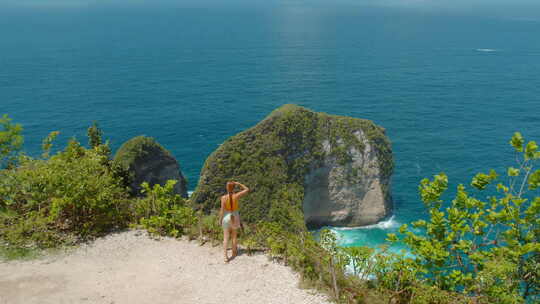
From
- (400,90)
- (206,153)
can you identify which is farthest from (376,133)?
(400,90)

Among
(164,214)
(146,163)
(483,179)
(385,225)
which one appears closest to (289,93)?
(385,225)

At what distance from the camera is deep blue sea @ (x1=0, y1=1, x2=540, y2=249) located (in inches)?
2901

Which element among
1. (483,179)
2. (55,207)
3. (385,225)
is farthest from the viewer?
(385,225)

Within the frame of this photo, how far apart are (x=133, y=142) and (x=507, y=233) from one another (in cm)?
4575

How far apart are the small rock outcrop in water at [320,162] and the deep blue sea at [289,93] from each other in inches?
153

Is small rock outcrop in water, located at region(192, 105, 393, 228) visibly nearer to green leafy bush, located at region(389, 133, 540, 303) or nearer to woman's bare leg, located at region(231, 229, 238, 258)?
woman's bare leg, located at region(231, 229, 238, 258)

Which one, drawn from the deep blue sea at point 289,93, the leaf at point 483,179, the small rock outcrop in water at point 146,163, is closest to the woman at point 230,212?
the leaf at point 483,179

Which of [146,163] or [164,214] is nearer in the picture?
[164,214]

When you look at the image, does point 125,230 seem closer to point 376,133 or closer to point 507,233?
point 507,233

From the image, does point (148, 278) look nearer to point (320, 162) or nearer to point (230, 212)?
point (230, 212)

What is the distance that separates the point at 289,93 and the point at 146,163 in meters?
57.1

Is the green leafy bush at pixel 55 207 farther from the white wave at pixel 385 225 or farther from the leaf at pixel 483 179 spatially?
the white wave at pixel 385 225

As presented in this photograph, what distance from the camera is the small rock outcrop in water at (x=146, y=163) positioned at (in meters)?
50.8

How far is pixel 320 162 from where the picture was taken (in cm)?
6078
